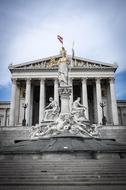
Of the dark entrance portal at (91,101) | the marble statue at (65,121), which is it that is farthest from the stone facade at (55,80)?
the marble statue at (65,121)

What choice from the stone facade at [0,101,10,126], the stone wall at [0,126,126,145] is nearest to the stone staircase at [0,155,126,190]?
the stone wall at [0,126,126,145]

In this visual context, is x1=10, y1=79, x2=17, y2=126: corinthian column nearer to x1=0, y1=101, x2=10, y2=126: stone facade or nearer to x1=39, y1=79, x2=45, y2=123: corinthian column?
x1=39, y1=79, x2=45, y2=123: corinthian column

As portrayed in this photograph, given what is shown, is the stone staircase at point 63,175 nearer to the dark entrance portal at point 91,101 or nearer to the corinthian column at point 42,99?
the corinthian column at point 42,99

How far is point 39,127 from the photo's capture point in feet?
66.9

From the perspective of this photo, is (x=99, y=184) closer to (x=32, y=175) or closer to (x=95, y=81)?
(x=32, y=175)

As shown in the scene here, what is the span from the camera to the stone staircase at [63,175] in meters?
7.85

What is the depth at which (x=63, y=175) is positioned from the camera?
29.1ft

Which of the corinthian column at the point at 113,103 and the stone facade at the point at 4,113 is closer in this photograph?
the corinthian column at the point at 113,103

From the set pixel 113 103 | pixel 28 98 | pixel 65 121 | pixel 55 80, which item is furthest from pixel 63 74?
pixel 55 80

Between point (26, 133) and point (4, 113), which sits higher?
point (4, 113)

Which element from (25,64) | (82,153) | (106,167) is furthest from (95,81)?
(106,167)

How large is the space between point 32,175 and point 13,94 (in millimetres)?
41333

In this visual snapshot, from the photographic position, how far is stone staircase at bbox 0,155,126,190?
25.7 feet

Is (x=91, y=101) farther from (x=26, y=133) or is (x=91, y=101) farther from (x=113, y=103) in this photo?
(x=26, y=133)
